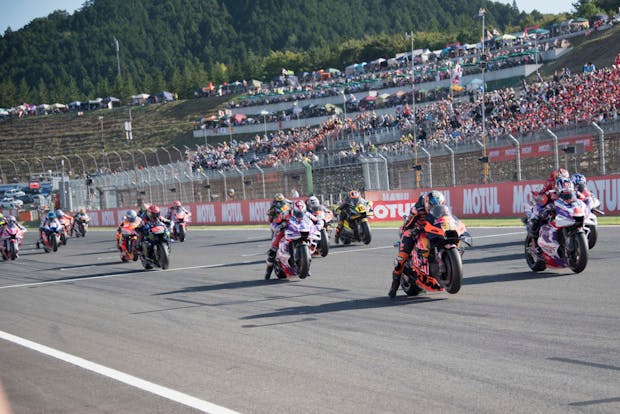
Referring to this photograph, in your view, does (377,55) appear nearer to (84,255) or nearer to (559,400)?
(84,255)

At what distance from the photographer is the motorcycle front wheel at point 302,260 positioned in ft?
44.7

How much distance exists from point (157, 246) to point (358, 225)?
552 centimetres

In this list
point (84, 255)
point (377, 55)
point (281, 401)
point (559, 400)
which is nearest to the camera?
point (559, 400)

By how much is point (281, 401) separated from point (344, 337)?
7.96ft

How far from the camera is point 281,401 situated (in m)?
5.89

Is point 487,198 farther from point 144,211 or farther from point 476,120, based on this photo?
point 476,120

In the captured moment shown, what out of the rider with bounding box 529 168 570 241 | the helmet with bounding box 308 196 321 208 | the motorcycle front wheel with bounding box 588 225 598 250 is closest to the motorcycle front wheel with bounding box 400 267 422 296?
the rider with bounding box 529 168 570 241

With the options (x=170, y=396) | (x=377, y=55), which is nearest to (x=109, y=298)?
(x=170, y=396)

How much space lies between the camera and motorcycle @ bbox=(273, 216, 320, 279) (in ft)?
44.4

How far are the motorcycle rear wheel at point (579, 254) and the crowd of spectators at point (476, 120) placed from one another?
1587 centimetres

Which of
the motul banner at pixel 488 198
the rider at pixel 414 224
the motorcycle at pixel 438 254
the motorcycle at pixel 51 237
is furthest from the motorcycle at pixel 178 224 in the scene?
the motorcycle at pixel 438 254

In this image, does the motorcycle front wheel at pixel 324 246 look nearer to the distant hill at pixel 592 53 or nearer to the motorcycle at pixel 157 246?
the motorcycle at pixel 157 246

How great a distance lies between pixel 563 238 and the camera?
11.5m

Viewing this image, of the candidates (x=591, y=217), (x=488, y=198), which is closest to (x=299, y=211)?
(x=591, y=217)
